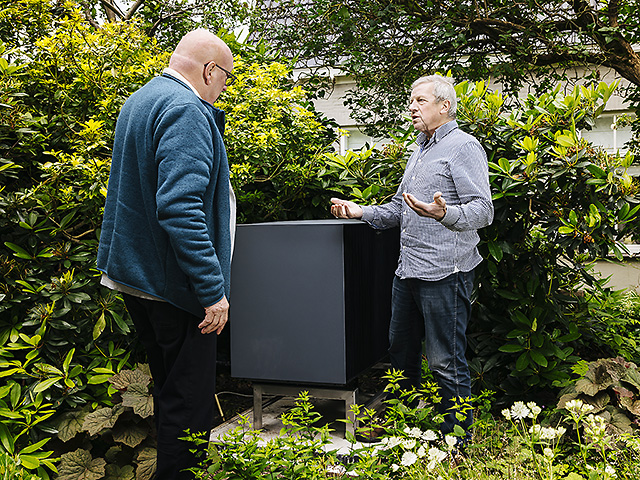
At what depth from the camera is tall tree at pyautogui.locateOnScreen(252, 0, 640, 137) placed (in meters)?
5.91

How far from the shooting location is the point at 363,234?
293cm

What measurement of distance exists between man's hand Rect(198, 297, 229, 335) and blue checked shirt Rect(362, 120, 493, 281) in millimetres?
1019

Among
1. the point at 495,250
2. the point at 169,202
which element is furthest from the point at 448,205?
the point at 169,202

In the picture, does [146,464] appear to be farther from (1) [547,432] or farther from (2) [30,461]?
(1) [547,432]

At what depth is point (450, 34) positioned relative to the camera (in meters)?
5.67

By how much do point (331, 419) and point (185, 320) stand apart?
138 cm

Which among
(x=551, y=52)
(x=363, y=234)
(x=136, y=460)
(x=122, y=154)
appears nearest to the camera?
(x=122, y=154)

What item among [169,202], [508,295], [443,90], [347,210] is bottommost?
[508,295]

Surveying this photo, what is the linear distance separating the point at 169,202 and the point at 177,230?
0.10 metres

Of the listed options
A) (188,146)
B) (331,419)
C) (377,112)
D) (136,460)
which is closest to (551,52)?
(377,112)

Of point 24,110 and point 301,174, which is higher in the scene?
point 24,110

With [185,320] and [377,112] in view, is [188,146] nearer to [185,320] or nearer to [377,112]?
[185,320]

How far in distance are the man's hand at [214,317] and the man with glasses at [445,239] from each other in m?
1.00

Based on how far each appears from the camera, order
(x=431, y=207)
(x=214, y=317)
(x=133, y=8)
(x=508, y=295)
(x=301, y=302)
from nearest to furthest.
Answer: (x=214, y=317) < (x=431, y=207) < (x=301, y=302) < (x=508, y=295) < (x=133, y=8)
